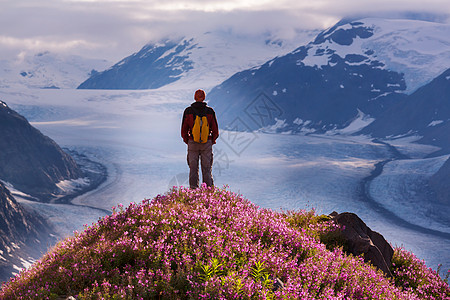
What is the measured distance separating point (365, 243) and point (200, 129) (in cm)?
467

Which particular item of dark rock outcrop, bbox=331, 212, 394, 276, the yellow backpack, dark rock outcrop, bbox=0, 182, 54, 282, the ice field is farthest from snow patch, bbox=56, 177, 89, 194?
dark rock outcrop, bbox=331, 212, 394, 276

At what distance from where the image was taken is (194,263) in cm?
523

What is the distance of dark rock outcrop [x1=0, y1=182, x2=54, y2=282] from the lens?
105188mm

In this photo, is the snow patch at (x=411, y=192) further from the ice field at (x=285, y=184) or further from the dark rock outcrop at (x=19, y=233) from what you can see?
the dark rock outcrop at (x=19, y=233)

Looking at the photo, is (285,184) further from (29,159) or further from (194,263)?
(194,263)

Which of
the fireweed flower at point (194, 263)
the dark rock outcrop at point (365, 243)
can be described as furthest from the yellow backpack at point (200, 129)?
the dark rock outcrop at point (365, 243)

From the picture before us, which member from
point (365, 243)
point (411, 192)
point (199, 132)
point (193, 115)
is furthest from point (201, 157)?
point (411, 192)

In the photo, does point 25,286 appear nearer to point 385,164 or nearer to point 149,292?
point 149,292

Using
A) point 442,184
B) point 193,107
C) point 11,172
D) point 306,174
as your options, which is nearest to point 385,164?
point 442,184

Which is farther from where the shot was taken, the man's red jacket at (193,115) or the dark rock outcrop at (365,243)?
the man's red jacket at (193,115)

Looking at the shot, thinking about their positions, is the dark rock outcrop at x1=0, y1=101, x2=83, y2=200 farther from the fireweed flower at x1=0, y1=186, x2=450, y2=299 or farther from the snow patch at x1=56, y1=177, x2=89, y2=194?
the fireweed flower at x1=0, y1=186, x2=450, y2=299

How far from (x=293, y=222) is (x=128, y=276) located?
4.41 m

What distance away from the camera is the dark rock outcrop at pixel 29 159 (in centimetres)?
17325

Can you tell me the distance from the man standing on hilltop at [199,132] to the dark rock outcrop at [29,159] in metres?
172
